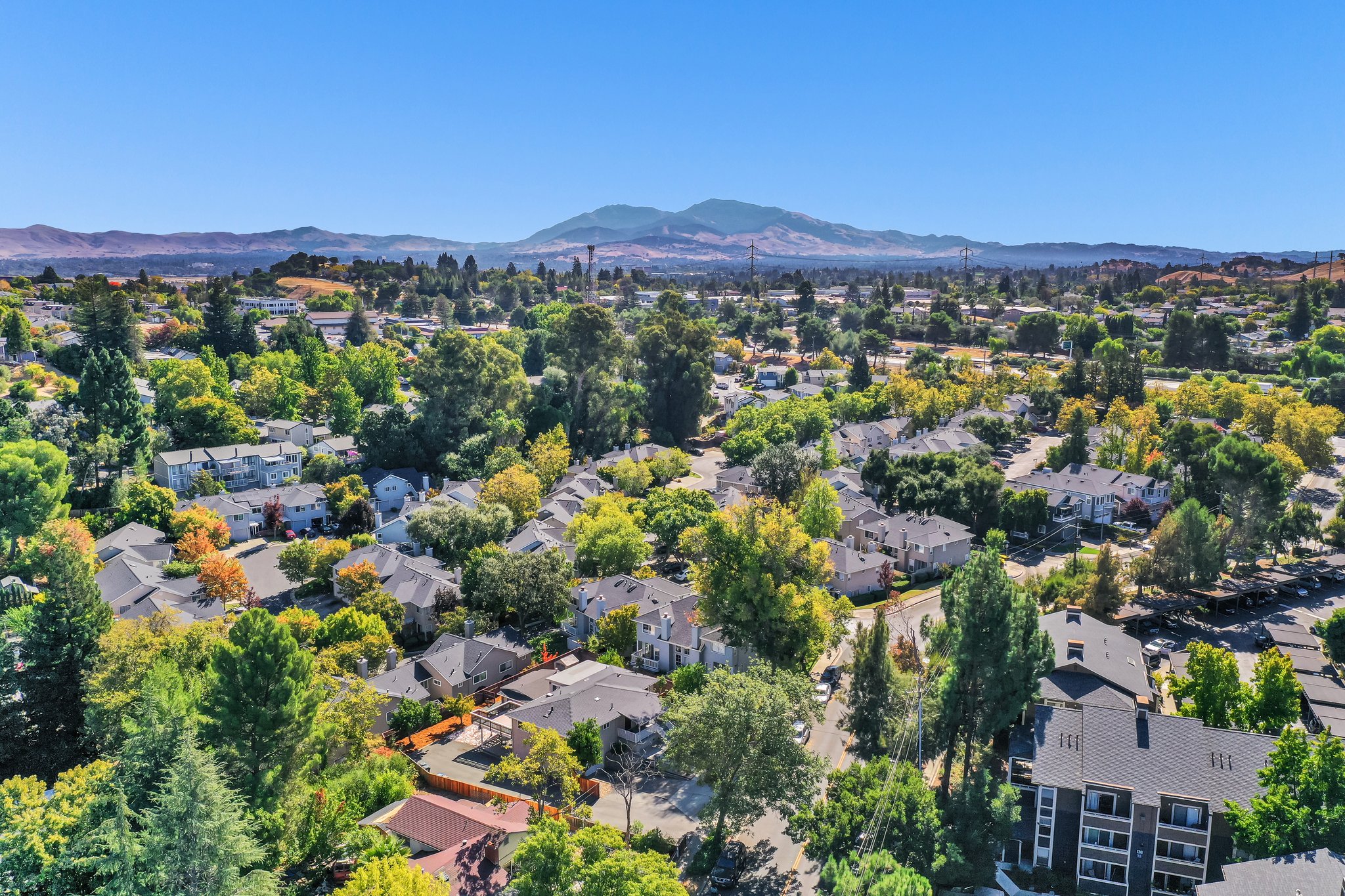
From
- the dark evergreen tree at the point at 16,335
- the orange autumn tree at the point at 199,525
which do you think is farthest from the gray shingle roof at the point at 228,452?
the dark evergreen tree at the point at 16,335

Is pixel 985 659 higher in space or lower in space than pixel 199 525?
higher

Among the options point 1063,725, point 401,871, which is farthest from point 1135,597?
point 401,871

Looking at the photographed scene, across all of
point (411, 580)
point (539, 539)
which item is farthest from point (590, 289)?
point (411, 580)

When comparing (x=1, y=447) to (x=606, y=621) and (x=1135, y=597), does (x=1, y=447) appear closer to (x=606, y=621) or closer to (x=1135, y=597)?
(x=606, y=621)

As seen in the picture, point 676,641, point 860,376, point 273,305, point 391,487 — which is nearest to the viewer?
point 676,641

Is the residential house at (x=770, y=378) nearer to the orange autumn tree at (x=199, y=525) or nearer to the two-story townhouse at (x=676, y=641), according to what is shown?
the orange autumn tree at (x=199, y=525)

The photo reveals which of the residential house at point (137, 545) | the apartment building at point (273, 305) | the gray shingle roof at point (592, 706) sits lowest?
the gray shingle roof at point (592, 706)

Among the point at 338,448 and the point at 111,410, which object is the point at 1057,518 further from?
the point at 111,410
